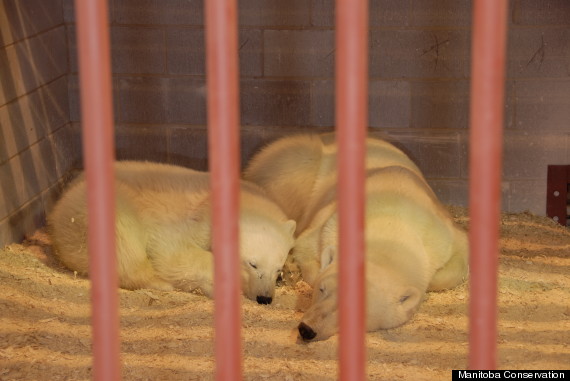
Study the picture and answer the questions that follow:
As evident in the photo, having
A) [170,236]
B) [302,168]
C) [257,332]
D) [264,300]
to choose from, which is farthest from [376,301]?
[302,168]

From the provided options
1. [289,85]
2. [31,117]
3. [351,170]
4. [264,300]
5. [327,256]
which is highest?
[351,170]

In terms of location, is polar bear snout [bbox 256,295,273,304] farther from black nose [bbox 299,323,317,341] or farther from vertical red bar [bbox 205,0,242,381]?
vertical red bar [bbox 205,0,242,381]

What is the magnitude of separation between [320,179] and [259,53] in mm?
983

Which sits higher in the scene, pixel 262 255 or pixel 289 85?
pixel 289 85

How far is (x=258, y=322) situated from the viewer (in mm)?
3941

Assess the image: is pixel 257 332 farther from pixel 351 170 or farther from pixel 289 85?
pixel 351 170

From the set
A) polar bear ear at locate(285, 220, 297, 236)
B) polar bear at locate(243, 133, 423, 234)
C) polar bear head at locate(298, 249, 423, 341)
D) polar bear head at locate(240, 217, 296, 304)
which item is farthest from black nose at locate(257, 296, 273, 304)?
polar bear at locate(243, 133, 423, 234)

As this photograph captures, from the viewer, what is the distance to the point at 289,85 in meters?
5.54

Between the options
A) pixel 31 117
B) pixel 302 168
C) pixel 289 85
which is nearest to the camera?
pixel 31 117

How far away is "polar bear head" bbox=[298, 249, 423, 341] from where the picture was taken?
3695 mm

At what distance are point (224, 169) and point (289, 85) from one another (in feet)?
14.2

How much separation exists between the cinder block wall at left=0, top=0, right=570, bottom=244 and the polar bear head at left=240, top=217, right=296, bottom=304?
50.3 inches

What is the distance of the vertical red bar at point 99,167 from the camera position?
124 cm

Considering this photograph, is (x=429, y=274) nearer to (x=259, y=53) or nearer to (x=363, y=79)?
(x=259, y=53)
